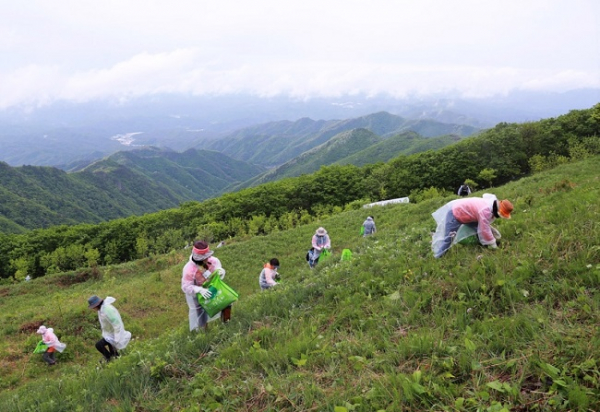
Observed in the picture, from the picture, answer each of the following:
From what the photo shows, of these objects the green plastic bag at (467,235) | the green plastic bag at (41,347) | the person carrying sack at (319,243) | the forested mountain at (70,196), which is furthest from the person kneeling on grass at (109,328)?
the forested mountain at (70,196)

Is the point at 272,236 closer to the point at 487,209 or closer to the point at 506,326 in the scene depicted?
the point at 487,209

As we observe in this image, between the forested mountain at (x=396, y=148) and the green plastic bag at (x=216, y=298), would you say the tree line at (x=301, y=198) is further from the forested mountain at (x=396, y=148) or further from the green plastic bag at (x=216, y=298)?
the forested mountain at (x=396, y=148)

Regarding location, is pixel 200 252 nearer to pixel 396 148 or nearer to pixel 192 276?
pixel 192 276

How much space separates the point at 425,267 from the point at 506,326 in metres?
2.16

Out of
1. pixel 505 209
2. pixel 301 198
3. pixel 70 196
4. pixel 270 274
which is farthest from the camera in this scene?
pixel 70 196

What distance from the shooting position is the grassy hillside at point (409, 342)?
3.17 metres

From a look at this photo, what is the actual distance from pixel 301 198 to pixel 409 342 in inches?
1733

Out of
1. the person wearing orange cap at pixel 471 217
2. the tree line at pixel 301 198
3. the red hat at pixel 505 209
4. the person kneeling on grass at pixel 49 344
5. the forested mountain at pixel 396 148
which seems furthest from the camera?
the forested mountain at pixel 396 148

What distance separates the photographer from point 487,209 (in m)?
5.79

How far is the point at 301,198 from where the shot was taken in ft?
157

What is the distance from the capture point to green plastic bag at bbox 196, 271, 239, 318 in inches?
241

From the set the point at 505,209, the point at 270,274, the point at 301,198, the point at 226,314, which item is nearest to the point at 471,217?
the point at 505,209

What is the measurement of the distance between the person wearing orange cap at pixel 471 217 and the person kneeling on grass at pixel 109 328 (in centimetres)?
730

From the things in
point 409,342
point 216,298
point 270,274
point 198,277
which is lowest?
point 270,274
